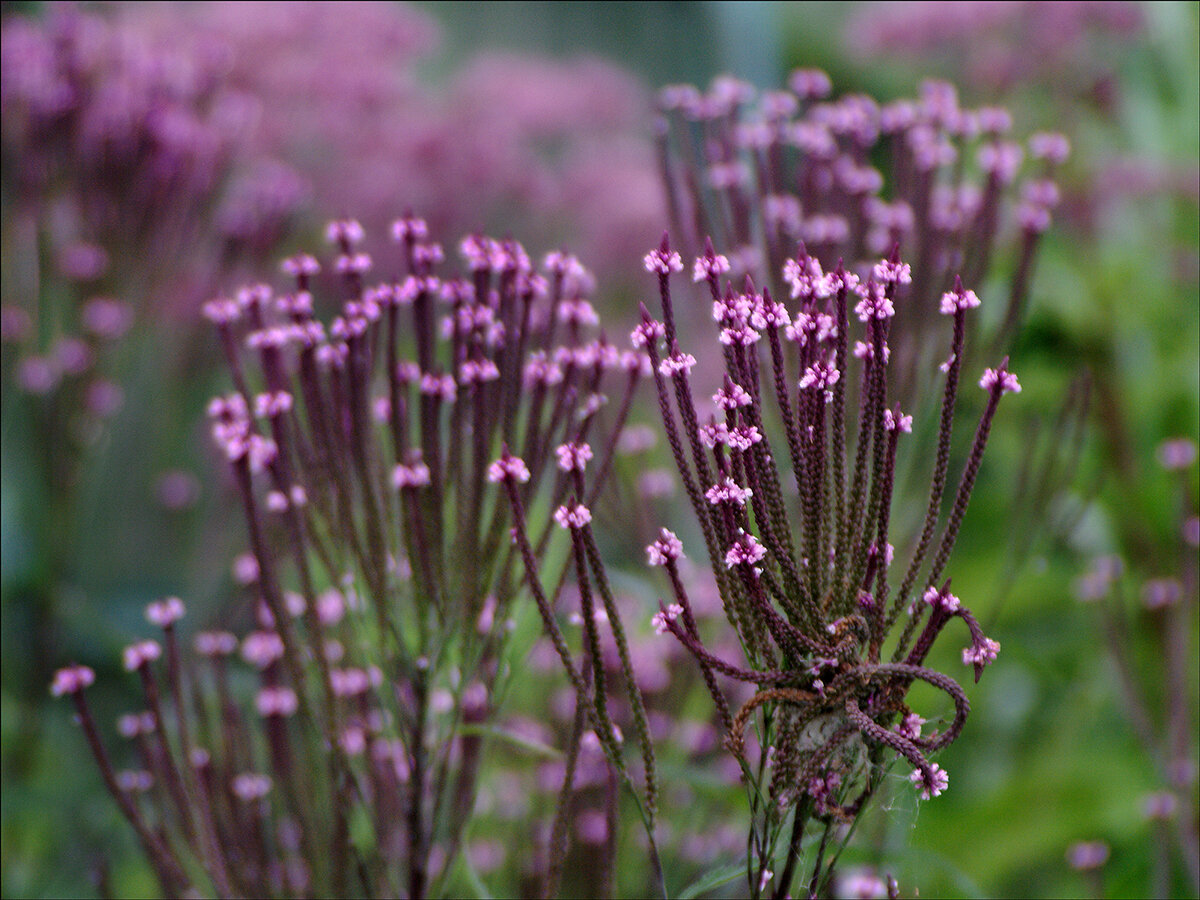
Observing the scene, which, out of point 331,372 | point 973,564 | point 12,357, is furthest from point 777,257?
point 12,357

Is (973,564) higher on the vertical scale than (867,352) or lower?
lower

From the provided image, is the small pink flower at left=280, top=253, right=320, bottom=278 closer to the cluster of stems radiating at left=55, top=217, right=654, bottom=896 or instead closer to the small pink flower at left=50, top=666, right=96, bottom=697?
the cluster of stems radiating at left=55, top=217, right=654, bottom=896

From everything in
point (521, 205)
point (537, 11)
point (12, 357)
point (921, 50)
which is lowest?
point (12, 357)

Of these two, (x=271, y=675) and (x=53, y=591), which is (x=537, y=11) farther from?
(x=271, y=675)

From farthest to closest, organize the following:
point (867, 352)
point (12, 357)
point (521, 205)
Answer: point (521, 205)
point (12, 357)
point (867, 352)

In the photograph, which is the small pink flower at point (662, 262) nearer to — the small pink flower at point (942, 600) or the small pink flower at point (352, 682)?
the small pink flower at point (942, 600)

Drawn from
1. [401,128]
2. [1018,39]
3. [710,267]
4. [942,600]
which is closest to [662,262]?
[710,267]
